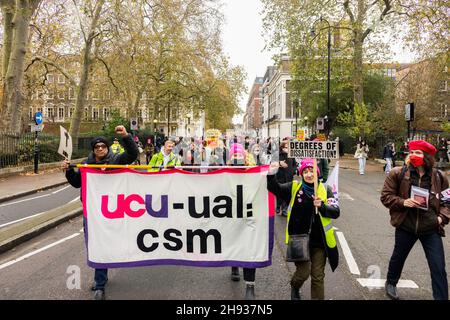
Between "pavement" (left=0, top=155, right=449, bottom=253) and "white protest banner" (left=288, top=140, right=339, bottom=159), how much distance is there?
16.5ft

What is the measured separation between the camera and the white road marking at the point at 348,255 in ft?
17.1

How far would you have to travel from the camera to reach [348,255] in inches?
231

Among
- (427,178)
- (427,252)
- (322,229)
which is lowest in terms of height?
(427,252)

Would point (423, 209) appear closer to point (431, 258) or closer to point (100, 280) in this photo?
point (431, 258)

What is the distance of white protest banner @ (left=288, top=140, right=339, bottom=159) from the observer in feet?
13.4

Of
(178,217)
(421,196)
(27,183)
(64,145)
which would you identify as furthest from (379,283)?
(27,183)

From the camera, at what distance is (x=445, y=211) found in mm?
4016

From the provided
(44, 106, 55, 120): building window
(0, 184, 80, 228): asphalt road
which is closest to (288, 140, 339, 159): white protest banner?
(0, 184, 80, 228): asphalt road

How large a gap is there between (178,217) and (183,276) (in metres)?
1.02

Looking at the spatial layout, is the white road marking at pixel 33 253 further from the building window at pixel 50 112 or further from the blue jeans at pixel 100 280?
the building window at pixel 50 112

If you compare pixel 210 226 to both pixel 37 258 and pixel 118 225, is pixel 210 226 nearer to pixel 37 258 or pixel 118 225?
pixel 118 225

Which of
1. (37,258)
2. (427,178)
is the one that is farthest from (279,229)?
(37,258)

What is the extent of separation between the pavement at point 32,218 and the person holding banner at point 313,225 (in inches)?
193
